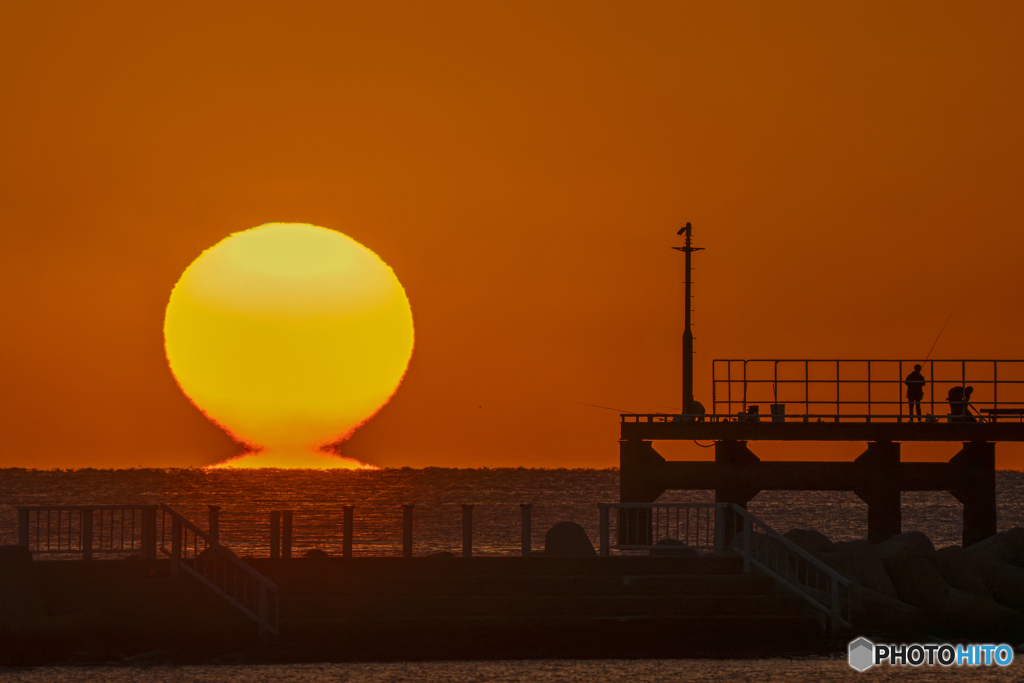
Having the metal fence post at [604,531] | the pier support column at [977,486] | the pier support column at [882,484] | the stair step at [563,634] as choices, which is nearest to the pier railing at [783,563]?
the metal fence post at [604,531]

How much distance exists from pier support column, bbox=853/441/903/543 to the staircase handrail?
19739mm

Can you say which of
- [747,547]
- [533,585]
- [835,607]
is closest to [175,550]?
[533,585]

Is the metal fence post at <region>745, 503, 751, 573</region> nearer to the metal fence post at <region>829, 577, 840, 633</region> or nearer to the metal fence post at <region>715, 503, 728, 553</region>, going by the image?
the metal fence post at <region>715, 503, 728, 553</region>

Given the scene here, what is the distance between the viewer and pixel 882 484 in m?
46.1

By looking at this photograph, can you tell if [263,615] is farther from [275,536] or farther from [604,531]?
[604,531]

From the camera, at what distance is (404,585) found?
25.8 metres

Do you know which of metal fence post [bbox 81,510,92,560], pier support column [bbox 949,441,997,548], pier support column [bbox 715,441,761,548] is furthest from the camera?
pier support column [bbox 949,441,997,548]

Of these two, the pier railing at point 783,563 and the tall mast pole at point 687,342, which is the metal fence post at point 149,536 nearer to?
the pier railing at point 783,563

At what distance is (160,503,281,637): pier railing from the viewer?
81.1 feet

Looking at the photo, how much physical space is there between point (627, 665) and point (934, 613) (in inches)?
304

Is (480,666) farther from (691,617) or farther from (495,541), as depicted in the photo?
(495,541)

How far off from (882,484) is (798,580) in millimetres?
20954

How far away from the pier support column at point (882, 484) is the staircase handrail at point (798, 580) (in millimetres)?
19739

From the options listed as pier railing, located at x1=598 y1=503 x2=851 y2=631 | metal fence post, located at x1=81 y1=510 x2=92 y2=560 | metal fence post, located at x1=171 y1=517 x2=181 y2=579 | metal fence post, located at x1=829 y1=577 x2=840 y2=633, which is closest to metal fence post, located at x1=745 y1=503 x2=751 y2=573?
pier railing, located at x1=598 y1=503 x2=851 y2=631
